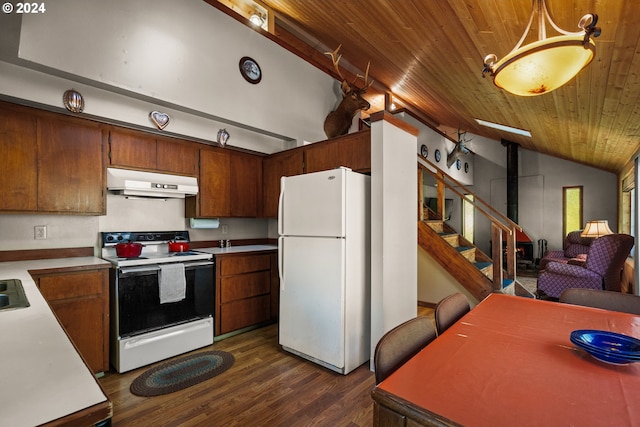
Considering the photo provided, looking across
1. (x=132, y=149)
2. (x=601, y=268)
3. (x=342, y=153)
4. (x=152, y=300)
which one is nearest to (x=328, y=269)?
(x=342, y=153)

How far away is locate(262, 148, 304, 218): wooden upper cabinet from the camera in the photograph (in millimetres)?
3594

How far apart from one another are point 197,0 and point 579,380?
4.01 m

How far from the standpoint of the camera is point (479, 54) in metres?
2.75

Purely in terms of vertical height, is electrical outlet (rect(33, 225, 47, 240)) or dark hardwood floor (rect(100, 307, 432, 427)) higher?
electrical outlet (rect(33, 225, 47, 240))

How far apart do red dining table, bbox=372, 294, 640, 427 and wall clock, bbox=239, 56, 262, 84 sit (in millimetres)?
3372

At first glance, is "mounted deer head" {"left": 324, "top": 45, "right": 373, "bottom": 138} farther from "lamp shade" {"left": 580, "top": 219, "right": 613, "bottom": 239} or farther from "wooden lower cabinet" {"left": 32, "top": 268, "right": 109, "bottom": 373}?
"lamp shade" {"left": 580, "top": 219, "right": 613, "bottom": 239}

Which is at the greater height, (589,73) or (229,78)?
(229,78)

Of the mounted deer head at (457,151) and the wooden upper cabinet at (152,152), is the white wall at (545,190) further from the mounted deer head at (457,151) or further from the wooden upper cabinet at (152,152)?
the wooden upper cabinet at (152,152)

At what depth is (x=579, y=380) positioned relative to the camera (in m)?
0.96

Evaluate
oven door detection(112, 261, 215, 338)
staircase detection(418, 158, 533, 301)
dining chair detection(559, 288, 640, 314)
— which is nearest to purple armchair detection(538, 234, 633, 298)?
staircase detection(418, 158, 533, 301)

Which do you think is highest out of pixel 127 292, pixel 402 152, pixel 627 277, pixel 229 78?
pixel 229 78

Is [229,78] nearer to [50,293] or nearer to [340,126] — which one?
[340,126]

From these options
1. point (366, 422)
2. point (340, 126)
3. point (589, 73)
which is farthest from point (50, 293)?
point (589, 73)

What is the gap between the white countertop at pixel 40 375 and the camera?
23.5 inches
